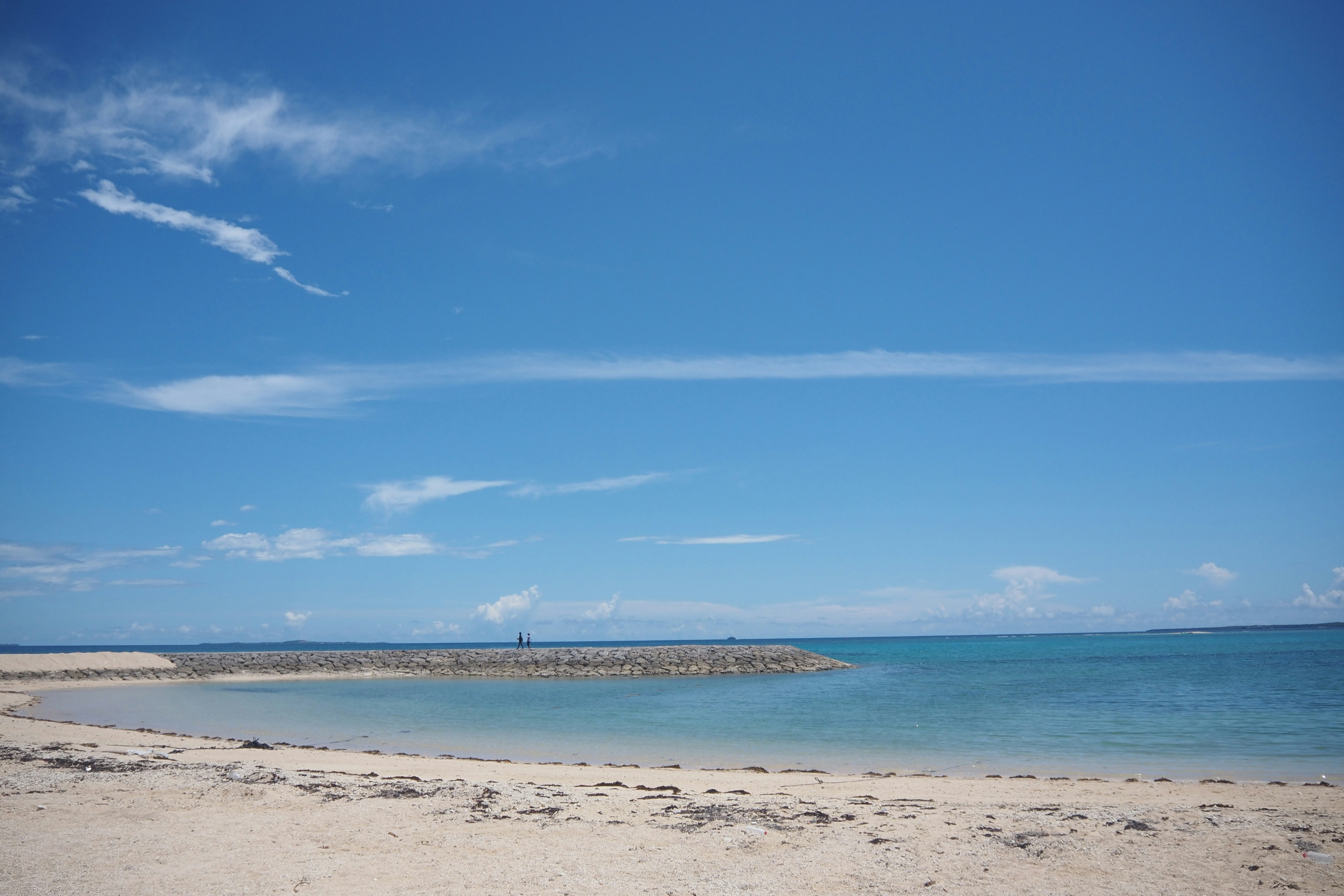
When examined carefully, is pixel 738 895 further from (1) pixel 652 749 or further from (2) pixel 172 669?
(2) pixel 172 669

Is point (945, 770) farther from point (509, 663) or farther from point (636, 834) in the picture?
point (509, 663)

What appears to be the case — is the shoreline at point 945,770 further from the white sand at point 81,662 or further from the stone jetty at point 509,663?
the stone jetty at point 509,663

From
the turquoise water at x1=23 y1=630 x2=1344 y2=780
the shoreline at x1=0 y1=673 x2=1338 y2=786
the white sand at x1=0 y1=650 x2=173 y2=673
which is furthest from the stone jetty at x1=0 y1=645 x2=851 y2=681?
the shoreline at x1=0 y1=673 x2=1338 y2=786

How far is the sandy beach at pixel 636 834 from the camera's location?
6945mm

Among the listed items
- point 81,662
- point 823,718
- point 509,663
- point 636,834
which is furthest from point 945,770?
point 81,662

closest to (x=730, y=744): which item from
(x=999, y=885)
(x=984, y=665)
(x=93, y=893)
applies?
(x=999, y=885)

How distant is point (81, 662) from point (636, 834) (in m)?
49.4

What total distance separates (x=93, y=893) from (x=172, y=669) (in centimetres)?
4875

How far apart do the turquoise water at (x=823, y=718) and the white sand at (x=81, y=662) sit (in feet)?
18.9

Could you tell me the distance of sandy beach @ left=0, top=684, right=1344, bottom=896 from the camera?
6.95 meters

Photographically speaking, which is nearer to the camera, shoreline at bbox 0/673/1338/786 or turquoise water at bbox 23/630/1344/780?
shoreline at bbox 0/673/1338/786

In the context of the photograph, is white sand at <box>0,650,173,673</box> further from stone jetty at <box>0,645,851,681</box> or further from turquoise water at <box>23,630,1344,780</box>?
turquoise water at <box>23,630,1344,780</box>

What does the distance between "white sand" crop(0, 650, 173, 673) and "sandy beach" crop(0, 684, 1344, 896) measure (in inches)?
1448

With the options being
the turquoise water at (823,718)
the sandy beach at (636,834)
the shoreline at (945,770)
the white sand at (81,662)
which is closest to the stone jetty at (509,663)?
the white sand at (81,662)
